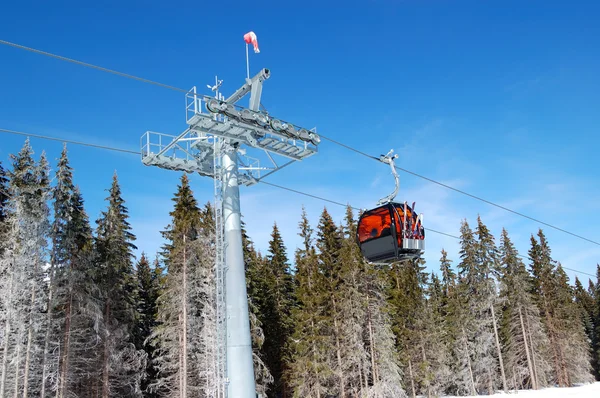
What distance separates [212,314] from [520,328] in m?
41.9

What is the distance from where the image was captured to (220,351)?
17.0 m

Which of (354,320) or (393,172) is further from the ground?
(393,172)

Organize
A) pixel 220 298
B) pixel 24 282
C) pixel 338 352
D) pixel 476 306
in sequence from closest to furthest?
pixel 220 298, pixel 24 282, pixel 338 352, pixel 476 306

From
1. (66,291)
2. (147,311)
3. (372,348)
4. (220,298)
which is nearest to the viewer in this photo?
(220,298)

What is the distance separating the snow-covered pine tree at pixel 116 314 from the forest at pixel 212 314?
0.13 meters

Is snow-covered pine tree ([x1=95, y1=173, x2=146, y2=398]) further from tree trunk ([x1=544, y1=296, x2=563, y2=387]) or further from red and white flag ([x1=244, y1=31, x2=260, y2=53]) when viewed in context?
tree trunk ([x1=544, y1=296, x2=563, y2=387])

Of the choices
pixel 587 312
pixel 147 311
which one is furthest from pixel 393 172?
pixel 587 312

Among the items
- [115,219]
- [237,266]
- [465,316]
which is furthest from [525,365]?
[237,266]

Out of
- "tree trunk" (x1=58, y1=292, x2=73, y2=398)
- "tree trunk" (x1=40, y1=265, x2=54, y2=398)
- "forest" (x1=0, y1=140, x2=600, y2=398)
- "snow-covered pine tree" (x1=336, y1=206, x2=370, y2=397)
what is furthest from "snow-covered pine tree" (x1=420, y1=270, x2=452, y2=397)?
"tree trunk" (x1=40, y1=265, x2=54, y2=398)

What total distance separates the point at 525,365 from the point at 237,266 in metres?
55.4

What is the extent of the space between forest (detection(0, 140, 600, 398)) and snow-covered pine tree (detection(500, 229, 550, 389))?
220 mm

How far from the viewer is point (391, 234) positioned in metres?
17.8

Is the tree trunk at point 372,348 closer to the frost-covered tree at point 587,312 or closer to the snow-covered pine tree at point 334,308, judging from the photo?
the snow-covered pine tree at point 334,308

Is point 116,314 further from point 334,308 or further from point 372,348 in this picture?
point 372,348
